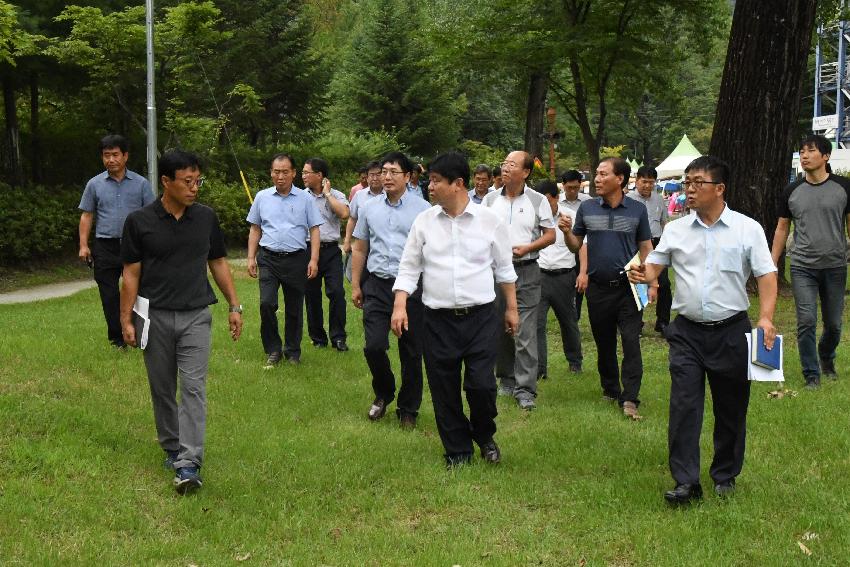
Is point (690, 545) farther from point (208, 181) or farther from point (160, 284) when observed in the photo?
point (208, 181)

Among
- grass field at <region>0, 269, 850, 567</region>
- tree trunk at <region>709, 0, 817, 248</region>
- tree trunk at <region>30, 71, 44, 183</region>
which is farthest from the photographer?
tree trunk at <region>30, 71, 44, 183</region>

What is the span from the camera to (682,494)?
548 cm

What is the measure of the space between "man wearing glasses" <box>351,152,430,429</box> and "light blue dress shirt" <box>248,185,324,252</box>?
188cm

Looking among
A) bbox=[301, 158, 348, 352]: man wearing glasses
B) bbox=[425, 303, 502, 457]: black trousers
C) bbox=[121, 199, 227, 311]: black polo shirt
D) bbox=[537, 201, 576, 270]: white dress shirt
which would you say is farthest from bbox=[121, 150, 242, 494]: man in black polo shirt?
bbox=[301, 158, 348, 352]: man wearing glasses

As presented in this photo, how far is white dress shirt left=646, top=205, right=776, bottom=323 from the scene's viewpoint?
17.8 ft

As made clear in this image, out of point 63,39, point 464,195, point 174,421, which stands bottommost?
point 174,421

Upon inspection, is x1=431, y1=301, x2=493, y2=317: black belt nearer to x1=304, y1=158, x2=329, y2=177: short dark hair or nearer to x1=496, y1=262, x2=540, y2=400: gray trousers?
x1=496, y1=262, x2=540, y2=400: gray trousers

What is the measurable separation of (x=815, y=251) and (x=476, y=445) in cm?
367

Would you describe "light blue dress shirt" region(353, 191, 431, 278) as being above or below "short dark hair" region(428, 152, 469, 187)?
below

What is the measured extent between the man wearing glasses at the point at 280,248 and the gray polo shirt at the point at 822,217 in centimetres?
462

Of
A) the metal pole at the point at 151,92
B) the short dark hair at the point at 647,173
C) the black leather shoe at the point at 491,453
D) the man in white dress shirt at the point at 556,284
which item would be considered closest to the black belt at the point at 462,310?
the black leather shoe at the point at 491,453

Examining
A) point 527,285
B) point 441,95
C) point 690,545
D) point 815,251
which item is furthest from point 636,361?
point 441,95

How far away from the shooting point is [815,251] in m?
8.48

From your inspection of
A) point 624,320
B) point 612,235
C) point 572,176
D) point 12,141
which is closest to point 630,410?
point 624,320
